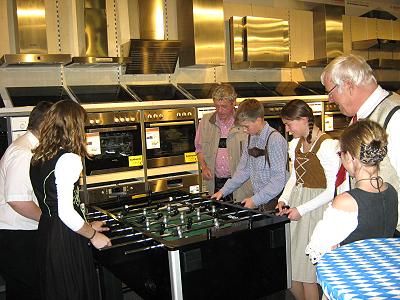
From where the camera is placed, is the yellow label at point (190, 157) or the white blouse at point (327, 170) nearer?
the white blouse at point (327, 170)

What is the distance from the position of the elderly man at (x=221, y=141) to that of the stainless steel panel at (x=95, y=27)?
4.85 ft

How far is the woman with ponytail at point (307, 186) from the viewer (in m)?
2.42

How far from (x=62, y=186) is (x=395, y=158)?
1530mm

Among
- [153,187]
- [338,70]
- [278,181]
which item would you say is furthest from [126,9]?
[338,70]

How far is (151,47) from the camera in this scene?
462 centimetres

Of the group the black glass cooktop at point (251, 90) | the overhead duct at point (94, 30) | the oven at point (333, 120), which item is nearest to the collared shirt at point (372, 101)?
the overhead duct at point (94, 30)

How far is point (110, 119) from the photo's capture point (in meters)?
4.11

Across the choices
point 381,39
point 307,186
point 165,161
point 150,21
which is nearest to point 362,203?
point 307,186

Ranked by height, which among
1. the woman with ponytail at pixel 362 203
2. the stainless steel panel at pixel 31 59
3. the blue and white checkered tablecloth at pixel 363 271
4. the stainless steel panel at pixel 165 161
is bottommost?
the stainless steel panel at pixel 165 161

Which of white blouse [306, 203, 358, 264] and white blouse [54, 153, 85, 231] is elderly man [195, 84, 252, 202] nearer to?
white blouse [54, 153, 85, 231]

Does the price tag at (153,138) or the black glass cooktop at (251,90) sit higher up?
the black glass cooktop at (251,90)

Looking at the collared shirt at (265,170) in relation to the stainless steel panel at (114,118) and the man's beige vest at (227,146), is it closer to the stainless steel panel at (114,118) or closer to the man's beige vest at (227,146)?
the man's beige vest at (227,146)

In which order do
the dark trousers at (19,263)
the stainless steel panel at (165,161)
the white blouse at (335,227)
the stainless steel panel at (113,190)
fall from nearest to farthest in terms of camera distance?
the white blouse at (335,227), the dark trousers at (19,263), the stainless steel panel at (113,190), the stainless steel panel at (165,161)

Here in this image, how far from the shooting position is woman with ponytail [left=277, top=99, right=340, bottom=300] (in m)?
2.42
